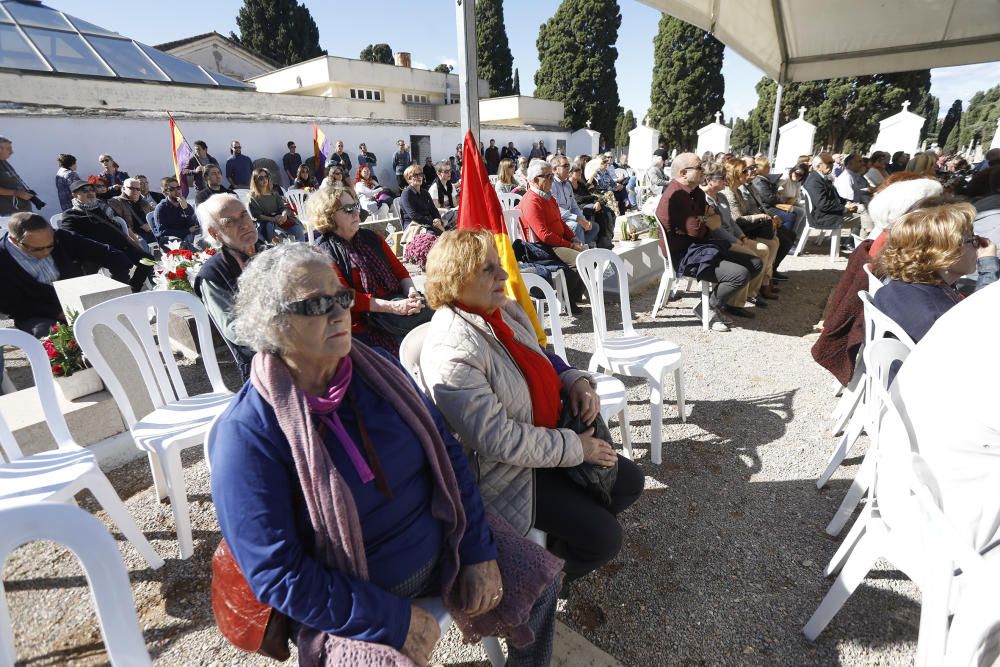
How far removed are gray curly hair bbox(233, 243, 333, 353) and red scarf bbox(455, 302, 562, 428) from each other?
2.14ft

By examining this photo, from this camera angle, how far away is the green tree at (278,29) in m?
34.4

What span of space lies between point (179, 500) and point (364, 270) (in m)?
1.56

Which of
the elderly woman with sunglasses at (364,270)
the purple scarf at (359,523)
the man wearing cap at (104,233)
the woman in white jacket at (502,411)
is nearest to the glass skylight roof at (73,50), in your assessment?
the man wearing cap at (104,233)

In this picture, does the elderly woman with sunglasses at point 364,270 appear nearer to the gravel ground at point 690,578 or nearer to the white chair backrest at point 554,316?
the white chair backrest at point 554,316

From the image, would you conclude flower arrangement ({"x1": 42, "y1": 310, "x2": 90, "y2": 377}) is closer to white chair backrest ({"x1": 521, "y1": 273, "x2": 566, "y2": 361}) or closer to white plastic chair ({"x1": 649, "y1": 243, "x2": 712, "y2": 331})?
white chair backrest ({"x1": 521, "y1": 273, "x2": 566, "y2": 361})

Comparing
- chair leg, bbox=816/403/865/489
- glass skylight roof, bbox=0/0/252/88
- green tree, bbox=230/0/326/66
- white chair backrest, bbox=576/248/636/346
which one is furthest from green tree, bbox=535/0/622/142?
chair leg, bbox=816/403/865/489

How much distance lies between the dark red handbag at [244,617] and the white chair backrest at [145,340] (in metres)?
1.54

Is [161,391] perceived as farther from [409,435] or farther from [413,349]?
[409,435]

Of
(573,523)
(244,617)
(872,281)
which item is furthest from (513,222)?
(244,617)

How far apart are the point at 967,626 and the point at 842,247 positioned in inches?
355

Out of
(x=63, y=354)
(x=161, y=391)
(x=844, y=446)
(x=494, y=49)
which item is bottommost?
(x=844, y=446)

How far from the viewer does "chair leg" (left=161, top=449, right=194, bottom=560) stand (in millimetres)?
2246

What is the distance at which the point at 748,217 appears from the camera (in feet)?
18.4

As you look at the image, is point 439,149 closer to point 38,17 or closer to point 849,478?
point 38,17
